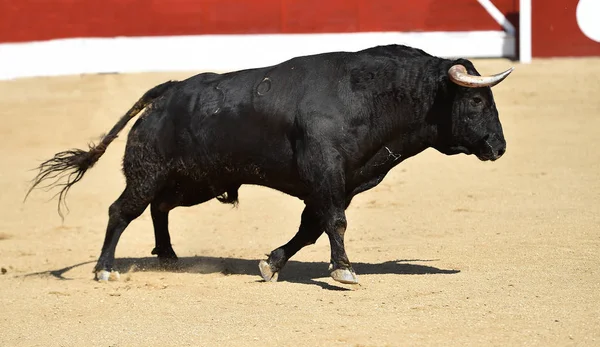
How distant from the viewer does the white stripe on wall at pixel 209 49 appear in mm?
Result: 12578

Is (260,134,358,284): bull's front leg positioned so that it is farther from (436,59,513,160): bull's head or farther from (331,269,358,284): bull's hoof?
(436,59,513,160): bull's head

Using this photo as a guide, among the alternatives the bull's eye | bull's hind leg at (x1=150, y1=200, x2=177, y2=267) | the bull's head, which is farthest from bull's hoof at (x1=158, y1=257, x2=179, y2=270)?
the bull's eye

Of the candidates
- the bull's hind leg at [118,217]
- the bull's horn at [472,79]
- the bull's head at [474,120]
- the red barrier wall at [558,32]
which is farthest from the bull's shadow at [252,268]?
the red barrier wall at [558,32]

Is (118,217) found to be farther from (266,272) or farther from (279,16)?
(279,16)

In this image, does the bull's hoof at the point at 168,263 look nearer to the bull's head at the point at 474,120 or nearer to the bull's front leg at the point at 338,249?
the bull's front leg at the point at 338,249

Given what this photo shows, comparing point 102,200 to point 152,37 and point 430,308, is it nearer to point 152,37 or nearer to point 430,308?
point 152,37

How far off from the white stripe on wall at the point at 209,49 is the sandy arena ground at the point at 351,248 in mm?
209

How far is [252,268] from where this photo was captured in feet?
23.8

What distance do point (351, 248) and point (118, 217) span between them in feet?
5.06

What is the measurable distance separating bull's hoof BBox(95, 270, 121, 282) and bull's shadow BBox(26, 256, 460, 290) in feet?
1.10

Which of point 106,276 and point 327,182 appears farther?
point 106,276

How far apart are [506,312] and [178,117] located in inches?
93.6

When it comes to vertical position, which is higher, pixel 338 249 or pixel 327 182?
pixel 327 182

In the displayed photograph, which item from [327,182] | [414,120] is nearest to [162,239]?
[327,182]
